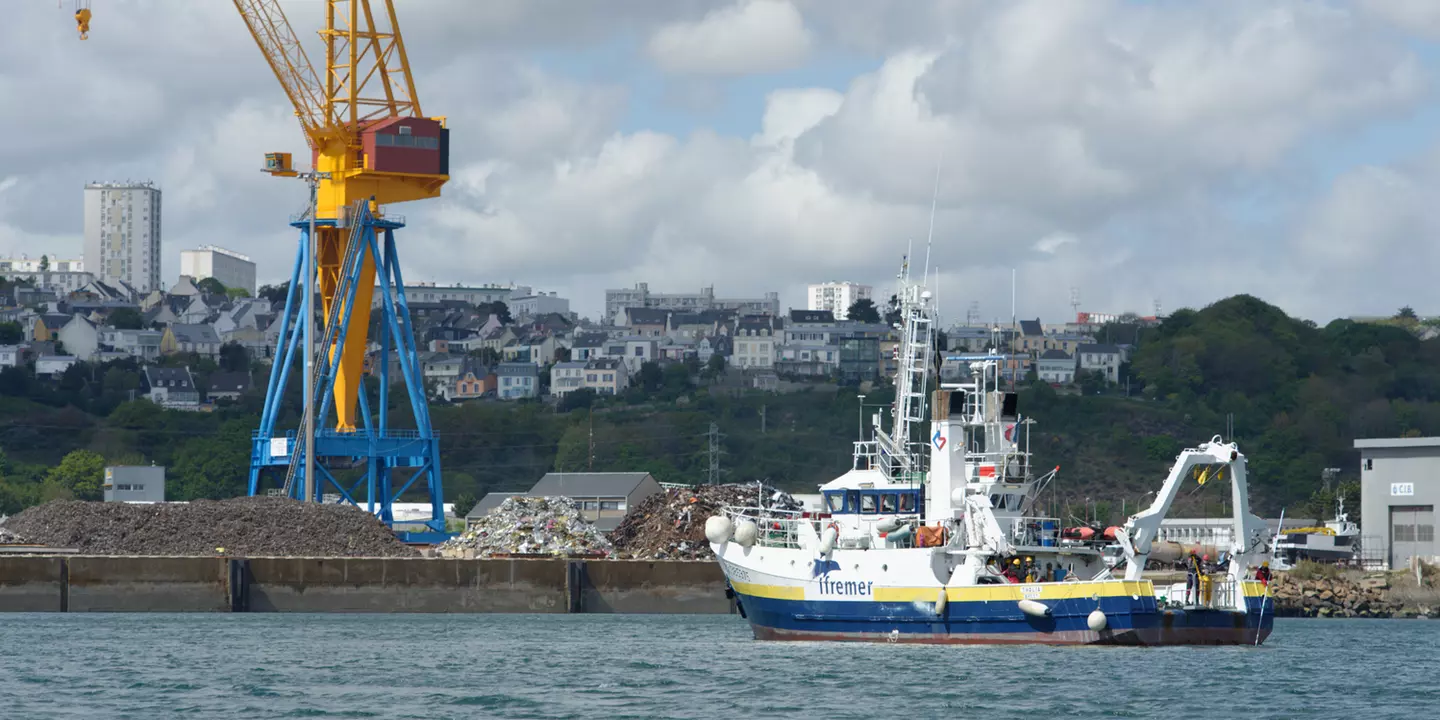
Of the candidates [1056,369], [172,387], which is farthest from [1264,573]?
[172,387]

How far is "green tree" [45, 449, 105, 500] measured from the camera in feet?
442

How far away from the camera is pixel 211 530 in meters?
68.4

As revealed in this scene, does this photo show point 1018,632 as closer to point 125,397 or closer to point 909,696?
point 909,696

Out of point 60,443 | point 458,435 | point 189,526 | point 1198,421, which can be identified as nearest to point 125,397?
point 60,443

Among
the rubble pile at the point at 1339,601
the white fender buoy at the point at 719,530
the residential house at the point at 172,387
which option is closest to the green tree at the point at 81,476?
the residential house at the point at 172,387

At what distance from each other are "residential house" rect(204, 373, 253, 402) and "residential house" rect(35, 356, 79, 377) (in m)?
16.7

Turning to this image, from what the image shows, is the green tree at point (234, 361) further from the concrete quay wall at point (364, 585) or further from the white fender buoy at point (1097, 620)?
the white fender buoy at point (1097, 620)

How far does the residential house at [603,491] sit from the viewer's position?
363 feet

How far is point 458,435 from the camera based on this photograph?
15525 centimetres

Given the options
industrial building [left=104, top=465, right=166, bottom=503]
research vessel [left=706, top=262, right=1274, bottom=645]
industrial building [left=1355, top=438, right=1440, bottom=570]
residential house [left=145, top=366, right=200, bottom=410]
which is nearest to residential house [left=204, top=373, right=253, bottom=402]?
residential house [left=145, top=366, right=200, bottom=410]

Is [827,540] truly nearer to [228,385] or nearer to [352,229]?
[352,229]

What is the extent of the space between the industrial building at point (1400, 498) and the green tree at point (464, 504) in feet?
230

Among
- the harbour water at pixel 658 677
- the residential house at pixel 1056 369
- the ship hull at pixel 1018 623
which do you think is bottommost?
the harbour water at pixel 658 677

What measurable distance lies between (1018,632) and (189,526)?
3542 centimetres
